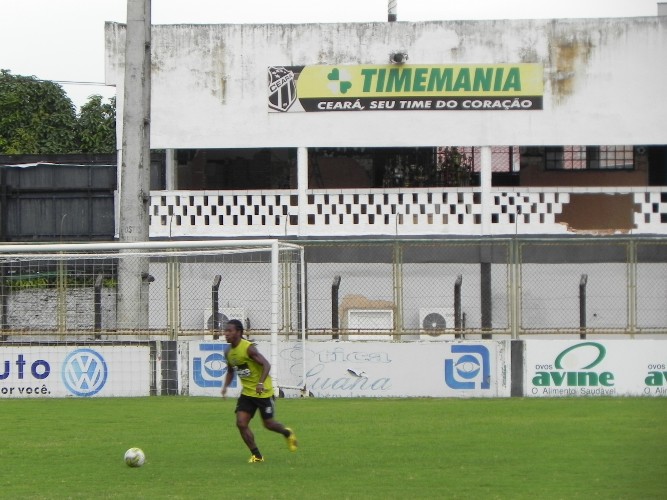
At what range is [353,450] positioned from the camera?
50.0ft

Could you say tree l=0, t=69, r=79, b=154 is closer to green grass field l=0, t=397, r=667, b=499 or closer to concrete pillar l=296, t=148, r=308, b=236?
concrete pillar l=296, t=148, r=308, b=236

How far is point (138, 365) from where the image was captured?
2314cm

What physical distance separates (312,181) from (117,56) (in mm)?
5955

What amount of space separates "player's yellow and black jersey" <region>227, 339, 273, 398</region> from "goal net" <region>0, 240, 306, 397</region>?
21.9 ft

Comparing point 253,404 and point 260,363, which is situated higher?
point 260,363

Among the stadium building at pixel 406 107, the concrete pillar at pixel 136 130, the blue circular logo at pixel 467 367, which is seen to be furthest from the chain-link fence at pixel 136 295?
the stadium building at pixel 406 107

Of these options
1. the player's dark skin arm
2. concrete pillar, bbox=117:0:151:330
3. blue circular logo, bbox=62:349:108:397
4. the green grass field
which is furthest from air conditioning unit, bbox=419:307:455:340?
the player's dark skin arm

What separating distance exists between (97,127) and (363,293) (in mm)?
26359

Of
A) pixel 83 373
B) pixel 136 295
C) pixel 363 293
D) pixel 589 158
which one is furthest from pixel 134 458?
pixel 589 158

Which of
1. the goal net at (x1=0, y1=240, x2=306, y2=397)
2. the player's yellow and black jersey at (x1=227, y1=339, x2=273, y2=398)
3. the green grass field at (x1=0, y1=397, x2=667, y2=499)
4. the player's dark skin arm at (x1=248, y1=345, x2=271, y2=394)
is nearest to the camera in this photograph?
the green grass field at (x1=0, y1=397, x2=667, y2=499)

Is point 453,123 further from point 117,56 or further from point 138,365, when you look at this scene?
point 138,365

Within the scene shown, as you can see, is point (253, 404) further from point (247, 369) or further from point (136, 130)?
point (136, 130)

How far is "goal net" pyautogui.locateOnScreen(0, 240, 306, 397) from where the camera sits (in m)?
22.8

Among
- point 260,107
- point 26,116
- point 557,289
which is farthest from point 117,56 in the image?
point 26,116
